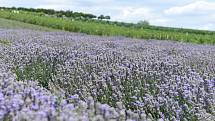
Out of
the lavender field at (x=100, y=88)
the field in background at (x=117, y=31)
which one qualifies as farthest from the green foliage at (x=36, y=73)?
the field in background at (x=117, y=31)

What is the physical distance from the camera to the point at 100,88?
4.93 metres

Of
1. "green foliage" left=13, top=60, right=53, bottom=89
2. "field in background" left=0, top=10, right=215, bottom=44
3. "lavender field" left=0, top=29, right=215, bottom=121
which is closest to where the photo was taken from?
"lavender field" left=0, top=29, right=215, bottom=121

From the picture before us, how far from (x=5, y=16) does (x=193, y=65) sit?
77.1ft

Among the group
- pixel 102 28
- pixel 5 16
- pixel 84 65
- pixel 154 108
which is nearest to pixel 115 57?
pixel 84 65

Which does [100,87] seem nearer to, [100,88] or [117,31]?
[100,88]

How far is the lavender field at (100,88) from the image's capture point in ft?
8.97

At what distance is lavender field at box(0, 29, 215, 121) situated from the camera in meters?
2.73

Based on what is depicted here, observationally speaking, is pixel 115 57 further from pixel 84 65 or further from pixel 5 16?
pixel 5 16

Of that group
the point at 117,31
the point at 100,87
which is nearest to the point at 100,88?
the point at 100,87

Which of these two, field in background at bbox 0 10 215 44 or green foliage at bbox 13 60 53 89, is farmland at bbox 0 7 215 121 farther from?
field in background at bbox 0 10 215 44

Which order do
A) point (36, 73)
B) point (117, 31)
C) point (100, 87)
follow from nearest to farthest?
1. point (100, 87)
2. point (36, 73)
3. point (117, 31)

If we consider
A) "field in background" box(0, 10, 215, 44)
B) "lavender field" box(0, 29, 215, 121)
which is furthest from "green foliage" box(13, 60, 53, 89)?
"field in background" box(0, 10, 215, 44)

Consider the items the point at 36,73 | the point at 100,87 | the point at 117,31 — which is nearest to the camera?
the point at 100,87

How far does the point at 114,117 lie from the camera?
8.73 ft
